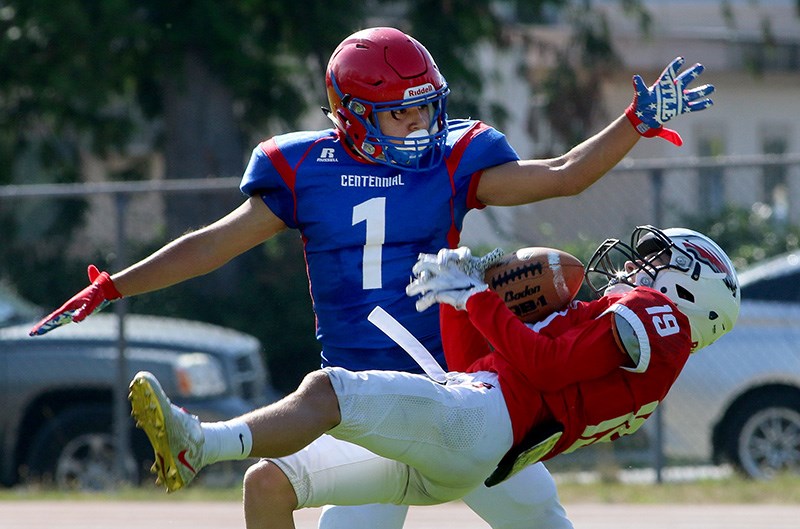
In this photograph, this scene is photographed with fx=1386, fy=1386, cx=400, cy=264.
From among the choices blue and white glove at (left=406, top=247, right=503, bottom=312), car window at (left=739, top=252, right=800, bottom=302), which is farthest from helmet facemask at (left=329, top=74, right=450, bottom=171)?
car window at (left=739, top=252, right=800, bottom=302)

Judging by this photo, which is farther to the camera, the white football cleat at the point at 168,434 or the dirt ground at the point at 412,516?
the dirt ground at the point at 412,516

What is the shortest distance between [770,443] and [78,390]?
4474 mm

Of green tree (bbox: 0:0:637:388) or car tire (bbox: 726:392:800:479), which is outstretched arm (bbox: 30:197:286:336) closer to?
car tire (bbox: 726:392:800:479)

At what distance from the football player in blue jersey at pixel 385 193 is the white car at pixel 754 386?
177 inches

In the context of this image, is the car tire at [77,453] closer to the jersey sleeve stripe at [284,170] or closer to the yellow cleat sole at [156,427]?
the jersey sleeve stripe at [284,170]

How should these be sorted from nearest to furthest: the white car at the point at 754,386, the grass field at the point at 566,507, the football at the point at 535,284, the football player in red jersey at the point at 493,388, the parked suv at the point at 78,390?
the football player in red jersey at the point at 493,388 < the football at the point at 535,284 < the grass field at the point at 566,507 < the white car at the point at 754,386 < the parked suv at the point at 78,390

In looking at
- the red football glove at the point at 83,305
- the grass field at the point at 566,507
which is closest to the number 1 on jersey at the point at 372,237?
the red football glove at the point at 83,305

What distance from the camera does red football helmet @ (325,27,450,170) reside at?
4207 millimetres

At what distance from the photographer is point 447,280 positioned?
380cm

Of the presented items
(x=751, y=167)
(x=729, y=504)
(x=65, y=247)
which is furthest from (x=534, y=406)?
(x=65, y=247)

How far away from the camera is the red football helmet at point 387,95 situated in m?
4.21

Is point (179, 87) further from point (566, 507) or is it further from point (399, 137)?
point (399, 137)

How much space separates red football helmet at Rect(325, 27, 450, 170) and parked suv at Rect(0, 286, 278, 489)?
4.91 m

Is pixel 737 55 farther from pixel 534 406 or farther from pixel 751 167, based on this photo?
pixel 534 406
